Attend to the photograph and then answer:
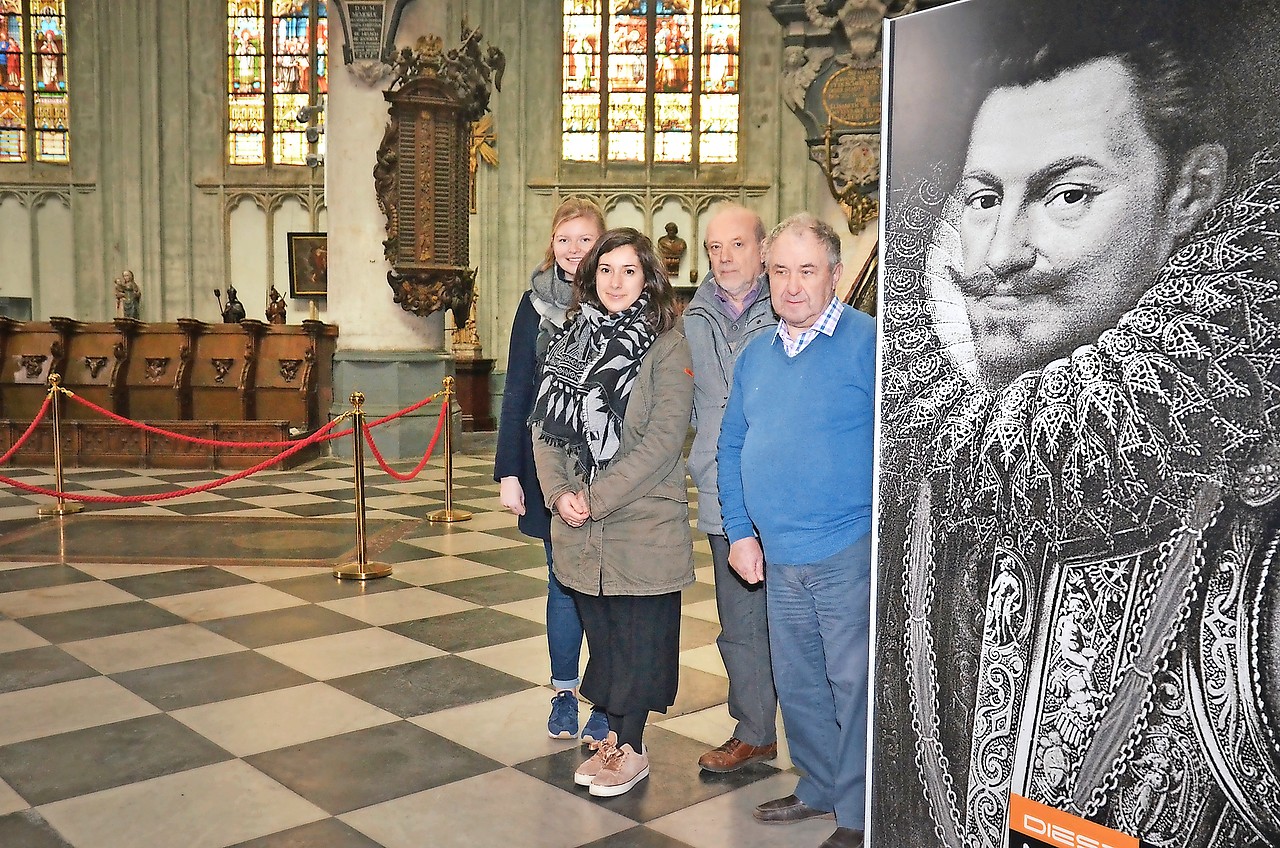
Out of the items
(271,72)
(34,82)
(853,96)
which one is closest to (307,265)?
(271,72)

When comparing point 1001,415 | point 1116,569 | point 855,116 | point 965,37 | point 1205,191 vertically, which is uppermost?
point 855,116

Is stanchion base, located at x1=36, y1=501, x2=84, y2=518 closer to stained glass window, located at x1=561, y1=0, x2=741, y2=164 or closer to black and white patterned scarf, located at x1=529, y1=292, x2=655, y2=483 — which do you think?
black and white patterned scarf, located at x1=529, y1=292, x2=655, y2=483

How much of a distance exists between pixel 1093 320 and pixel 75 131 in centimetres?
2144

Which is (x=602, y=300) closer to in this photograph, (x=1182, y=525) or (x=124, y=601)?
(x=1182, y=525)

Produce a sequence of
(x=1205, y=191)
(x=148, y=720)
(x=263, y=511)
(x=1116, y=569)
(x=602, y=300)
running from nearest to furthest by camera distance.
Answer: (x=1205, y=191), (x=1116, y=569), (x=602, y=300), (x=148, y=720), (x=263, y=511)

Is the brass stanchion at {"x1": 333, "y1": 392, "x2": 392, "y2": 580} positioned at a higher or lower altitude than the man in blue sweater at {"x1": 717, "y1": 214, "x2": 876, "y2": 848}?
lower

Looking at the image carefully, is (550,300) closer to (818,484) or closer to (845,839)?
(818,484)

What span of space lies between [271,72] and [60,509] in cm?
1422

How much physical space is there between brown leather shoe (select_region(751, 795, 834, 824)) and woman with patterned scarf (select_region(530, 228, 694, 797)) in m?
0.38

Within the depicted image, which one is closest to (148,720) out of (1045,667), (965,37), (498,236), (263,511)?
(1045,667)

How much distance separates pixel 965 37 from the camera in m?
1.97

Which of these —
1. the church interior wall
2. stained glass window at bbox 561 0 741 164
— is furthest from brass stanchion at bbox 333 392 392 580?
stained glass window at bbox 561 0 741 164

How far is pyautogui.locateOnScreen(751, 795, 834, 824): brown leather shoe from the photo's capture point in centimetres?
297

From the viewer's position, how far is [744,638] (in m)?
3.28
